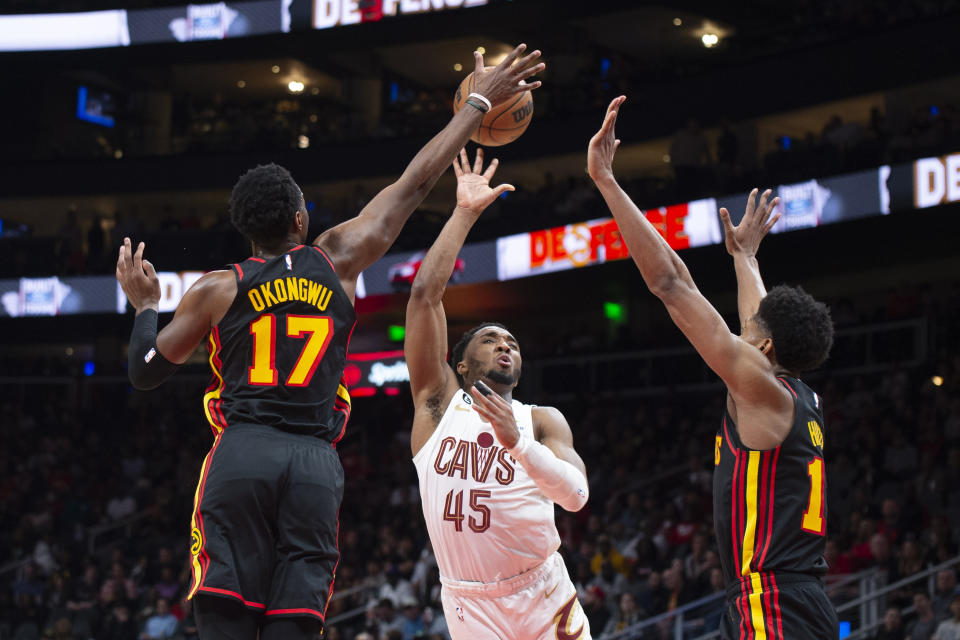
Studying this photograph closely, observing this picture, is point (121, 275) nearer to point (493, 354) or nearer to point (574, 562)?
point (493, 354)

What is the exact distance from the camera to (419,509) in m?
17.2

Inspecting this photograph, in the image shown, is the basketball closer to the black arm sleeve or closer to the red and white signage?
the black arm sleeve

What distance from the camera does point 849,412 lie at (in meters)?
15.2

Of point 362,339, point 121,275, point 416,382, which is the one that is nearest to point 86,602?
point 362,339

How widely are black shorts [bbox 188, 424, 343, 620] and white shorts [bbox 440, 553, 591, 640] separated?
1557mm

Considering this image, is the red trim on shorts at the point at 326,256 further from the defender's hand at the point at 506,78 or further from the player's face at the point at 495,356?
the player's face at the point at 495,356

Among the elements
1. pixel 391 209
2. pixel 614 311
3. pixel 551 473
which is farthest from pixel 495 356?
pixel 614 311

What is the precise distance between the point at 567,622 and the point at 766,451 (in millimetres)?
1522

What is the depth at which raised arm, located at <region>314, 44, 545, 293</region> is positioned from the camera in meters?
4.04

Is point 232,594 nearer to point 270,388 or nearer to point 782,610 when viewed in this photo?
point 270,388

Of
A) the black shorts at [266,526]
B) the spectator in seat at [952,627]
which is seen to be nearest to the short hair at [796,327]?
the black shorts at [266,526]

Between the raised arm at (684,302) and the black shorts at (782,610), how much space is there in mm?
635

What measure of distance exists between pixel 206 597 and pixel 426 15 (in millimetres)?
21182

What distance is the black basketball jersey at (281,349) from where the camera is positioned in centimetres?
373
